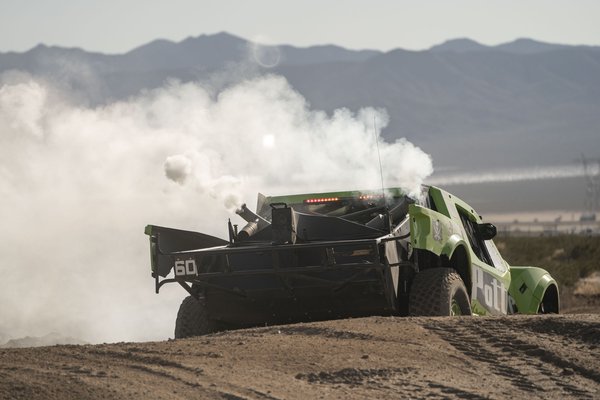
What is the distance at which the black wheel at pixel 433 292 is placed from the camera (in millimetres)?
11562

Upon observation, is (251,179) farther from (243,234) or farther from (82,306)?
(243,234)

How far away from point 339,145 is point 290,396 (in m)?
9.27

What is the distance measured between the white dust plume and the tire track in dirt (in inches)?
216

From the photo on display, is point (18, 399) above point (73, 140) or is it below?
below

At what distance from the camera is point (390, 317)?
35.9 ft

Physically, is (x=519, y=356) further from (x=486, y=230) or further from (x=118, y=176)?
(x=118, y=176)

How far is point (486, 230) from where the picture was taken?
528 inches

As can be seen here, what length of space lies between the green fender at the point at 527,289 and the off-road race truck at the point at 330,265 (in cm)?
109

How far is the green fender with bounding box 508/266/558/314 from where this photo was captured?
1403 cm

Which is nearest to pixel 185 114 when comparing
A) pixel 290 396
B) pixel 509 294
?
pixel 509 294

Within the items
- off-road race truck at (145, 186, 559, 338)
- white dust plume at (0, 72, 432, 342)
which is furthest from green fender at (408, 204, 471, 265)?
white dust plume at (0, 72, 432, 342)

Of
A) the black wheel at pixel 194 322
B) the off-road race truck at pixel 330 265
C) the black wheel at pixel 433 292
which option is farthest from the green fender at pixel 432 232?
the black wheel at pixel 194 322

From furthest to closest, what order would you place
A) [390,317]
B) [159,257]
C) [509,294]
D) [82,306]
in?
[82,306]
[509,294]
[159,257]
[390,317]

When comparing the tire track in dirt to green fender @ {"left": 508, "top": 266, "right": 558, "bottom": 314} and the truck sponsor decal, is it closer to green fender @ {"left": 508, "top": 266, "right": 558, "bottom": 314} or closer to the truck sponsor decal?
the truck sponsor decal
